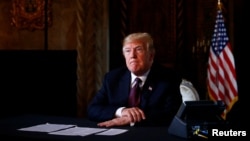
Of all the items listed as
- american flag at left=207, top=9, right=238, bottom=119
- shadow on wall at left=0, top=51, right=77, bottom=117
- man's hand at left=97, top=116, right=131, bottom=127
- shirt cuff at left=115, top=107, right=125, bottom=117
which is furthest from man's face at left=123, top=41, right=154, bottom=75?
shadow on wall at left=0, top=51, right=77, bottom=117

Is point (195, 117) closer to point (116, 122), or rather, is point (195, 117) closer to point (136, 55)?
point (116, 122)

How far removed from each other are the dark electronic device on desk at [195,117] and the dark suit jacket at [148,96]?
49cm

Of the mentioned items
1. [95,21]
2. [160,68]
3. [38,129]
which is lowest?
[38,129]

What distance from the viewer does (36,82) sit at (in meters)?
5.41

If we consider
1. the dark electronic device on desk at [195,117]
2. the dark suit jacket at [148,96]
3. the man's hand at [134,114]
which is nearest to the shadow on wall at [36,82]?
the dark suit jacket at [148,96]

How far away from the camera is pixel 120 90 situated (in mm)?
3004

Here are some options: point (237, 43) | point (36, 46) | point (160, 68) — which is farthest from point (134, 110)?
point (36, 46)

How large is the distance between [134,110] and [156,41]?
3.69 metres

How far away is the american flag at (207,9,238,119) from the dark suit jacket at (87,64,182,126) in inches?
89.6

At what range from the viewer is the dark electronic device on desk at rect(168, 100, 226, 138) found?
2119 mm

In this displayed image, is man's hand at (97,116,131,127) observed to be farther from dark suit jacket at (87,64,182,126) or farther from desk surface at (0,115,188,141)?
dark suit jacket at (87,64,182,126)

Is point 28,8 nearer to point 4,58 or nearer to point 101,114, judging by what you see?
point 4,58

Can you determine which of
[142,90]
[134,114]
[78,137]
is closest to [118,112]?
[134,114]

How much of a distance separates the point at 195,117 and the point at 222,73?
3113mm
